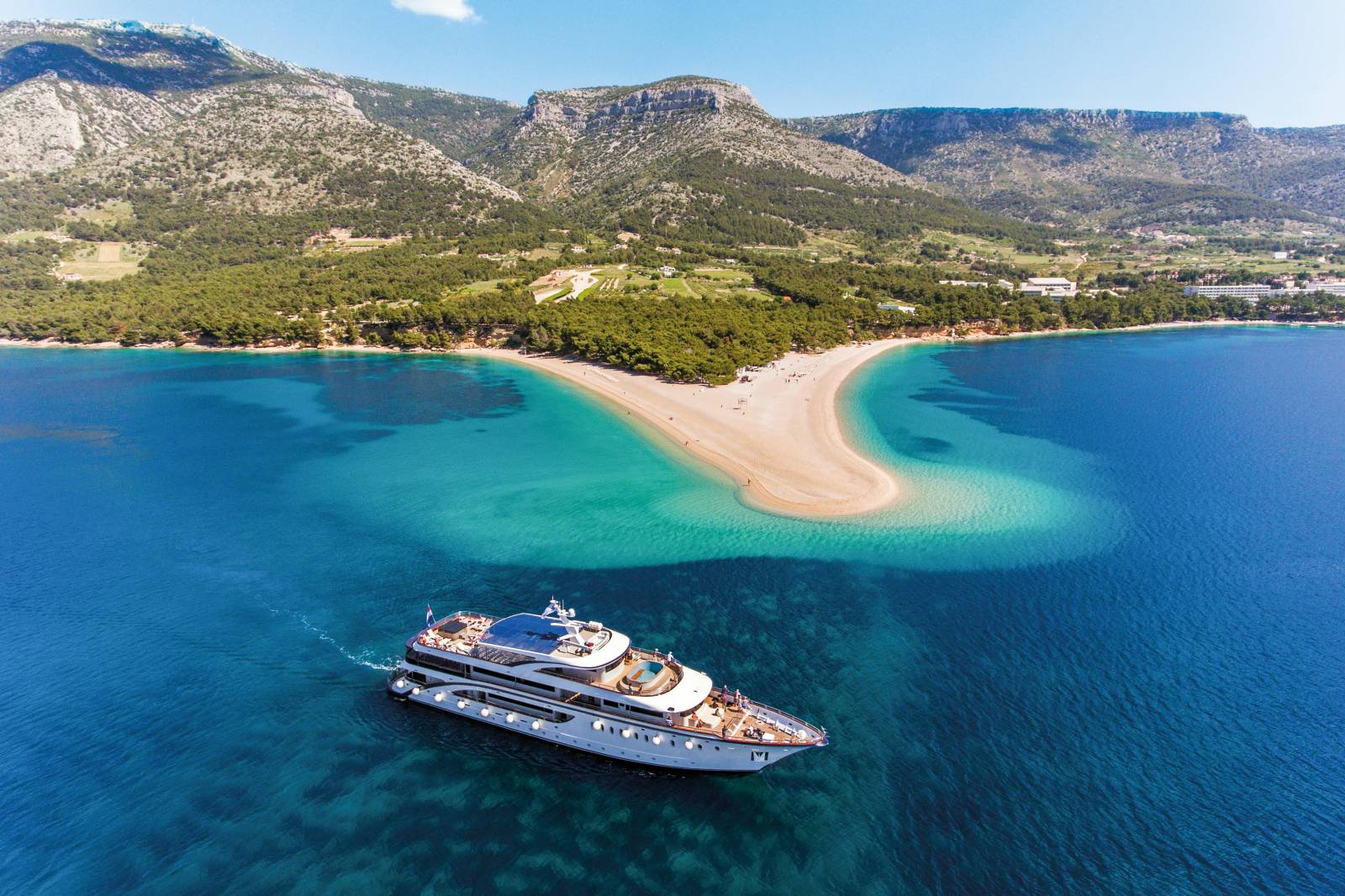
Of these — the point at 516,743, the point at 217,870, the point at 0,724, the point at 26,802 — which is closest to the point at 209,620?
the point at 0,724

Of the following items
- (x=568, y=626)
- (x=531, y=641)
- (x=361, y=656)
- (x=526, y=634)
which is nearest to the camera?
(x=531, y=641)

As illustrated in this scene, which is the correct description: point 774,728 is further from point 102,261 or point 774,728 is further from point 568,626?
point 102,261

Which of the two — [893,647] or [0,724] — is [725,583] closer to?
[893,647]

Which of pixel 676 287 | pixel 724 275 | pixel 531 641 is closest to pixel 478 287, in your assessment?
pixel 676 287

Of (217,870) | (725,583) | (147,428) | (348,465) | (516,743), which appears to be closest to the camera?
(217,870)

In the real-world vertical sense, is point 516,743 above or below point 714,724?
below
